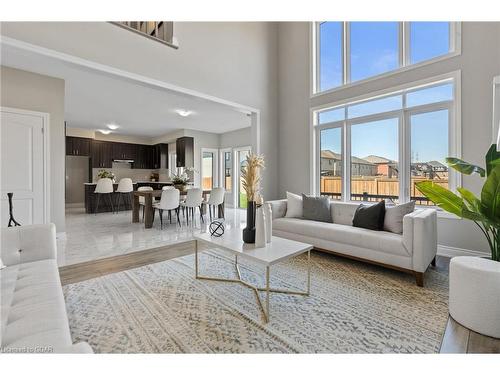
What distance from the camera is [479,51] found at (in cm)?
317

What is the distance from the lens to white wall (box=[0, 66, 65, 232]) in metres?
3.88

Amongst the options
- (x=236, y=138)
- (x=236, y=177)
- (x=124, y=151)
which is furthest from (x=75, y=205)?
(x=236, y=138)

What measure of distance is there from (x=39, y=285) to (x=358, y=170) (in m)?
4.55

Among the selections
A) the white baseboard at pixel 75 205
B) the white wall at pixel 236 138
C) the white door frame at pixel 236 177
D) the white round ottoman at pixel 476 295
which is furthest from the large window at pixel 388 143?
the white baseboard at pixel 75 205

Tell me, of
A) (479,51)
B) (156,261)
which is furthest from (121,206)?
(479,51)

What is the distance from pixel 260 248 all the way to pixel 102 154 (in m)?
8.89

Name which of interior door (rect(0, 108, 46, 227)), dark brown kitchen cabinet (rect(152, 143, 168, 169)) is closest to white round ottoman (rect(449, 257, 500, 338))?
interior door (rect(0, 108, 46, 227))

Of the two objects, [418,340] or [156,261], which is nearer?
[418,340]

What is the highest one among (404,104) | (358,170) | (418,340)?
(404,104)

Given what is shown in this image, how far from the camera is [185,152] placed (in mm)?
8430

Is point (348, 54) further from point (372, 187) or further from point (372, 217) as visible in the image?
point (372, 217)

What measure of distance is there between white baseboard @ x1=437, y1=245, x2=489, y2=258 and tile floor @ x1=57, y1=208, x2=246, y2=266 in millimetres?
3888
